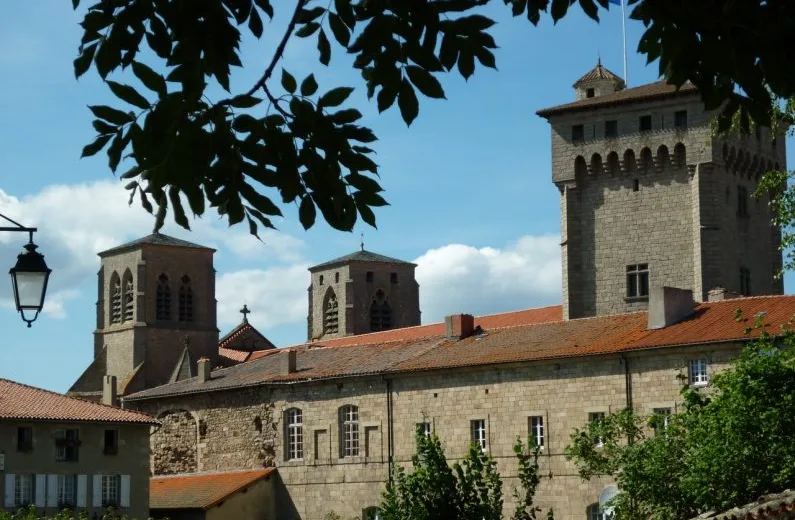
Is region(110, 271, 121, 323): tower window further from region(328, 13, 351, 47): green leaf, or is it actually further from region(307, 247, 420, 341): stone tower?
region(328, 13, 351, 47): green leaf

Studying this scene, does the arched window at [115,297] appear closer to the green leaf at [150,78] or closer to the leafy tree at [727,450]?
the leafy tree at [727,450]

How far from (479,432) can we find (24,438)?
14.8 metres

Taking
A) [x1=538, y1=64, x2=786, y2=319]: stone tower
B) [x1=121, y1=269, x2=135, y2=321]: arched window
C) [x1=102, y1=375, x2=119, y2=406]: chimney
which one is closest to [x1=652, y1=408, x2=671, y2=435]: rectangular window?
[x1=538, y1=64, x2=786, y2=319]: stone tower

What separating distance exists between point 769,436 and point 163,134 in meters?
22.5

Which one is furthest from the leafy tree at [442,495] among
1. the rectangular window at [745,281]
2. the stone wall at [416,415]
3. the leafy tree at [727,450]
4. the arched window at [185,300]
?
the arched window at [185,300]

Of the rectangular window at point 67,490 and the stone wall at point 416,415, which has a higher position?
the stone wall at point 416,415

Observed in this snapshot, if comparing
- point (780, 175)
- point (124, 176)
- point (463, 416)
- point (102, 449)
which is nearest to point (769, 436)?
point (780, 175)

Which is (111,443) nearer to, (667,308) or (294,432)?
(294,432)

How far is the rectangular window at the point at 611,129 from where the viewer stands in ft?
193

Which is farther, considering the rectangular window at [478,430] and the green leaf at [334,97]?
the rectangular window at [478,430]

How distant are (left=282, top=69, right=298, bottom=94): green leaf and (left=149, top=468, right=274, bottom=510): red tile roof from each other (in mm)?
41472

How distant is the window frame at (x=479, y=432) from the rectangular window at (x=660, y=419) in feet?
20.8

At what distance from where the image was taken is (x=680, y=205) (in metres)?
57.5

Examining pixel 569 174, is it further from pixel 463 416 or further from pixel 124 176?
pixel 124 176
